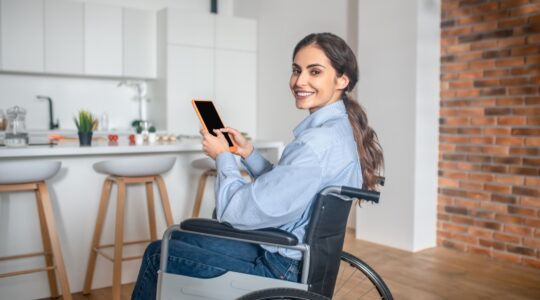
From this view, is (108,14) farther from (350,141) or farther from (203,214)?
(350,141)

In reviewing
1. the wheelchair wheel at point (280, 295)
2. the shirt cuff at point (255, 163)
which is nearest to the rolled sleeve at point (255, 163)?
the shirt cuff at point (255, 163)

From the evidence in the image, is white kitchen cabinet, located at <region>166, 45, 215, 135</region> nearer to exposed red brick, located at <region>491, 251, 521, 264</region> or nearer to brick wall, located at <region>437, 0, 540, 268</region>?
brick wall, located at <region>437, 0, 540, 268</region>

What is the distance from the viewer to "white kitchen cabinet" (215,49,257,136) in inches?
229

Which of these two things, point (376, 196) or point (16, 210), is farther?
point (16, 210)

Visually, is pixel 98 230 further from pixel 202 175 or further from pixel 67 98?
pixel 67 98

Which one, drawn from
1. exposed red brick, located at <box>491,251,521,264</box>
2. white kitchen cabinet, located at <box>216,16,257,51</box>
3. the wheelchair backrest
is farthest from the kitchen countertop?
white kitchen cabinet, located at <box>216,16,257,51</box>

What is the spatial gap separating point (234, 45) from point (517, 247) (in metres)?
3.49

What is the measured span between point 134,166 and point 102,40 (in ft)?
9.41

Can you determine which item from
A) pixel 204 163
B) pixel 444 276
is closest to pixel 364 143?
pixel 204 163

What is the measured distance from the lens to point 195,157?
3.53 m

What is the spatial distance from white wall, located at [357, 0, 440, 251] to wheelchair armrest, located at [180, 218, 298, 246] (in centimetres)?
268

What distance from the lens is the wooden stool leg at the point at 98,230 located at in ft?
9.80

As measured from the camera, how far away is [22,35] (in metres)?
4.88

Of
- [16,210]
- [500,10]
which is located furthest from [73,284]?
[500,10]
